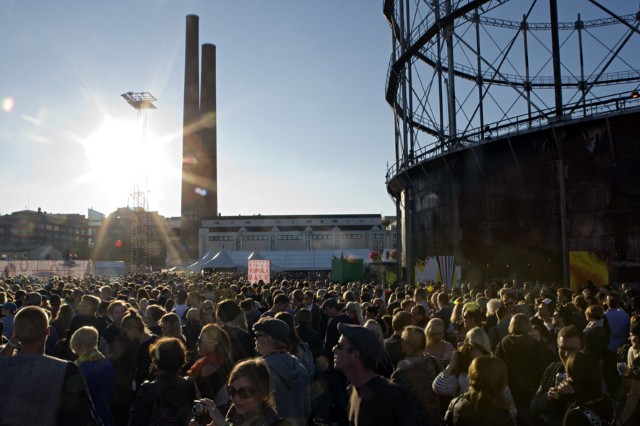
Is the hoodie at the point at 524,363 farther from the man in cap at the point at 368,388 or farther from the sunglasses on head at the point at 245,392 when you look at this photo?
the sunglasses on head at the point at 245,392

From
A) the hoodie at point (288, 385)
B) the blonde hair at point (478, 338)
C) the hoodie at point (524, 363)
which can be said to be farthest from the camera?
the hoodie at point (524, 363)

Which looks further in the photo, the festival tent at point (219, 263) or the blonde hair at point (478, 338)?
the festival tent at point (219, 263)

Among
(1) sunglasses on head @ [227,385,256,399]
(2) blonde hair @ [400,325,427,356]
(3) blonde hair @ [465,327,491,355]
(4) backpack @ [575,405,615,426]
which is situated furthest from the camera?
(3) blonde hair @ [465,327,491,355]

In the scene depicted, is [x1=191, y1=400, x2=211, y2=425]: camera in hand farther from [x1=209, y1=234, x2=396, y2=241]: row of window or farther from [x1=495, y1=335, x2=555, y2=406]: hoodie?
[x1=209, y1=234, x2=396, y2=241]: row of window

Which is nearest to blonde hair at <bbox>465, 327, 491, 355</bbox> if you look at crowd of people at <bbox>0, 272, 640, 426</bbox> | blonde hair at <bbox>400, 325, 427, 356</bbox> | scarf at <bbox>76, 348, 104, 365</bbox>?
crowd of people at <bbox>0, 272, 640, 426</bbox>

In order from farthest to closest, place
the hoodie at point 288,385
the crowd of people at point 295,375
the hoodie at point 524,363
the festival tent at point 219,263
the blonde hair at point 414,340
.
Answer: the festival tent at point 219,263, the hoodie at point 524,363, the blonde hair at point 414,340, the hoodie at point 288,385, the crowd of people at point 295,375

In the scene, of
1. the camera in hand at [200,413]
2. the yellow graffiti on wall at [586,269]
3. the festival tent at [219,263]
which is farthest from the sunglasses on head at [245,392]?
the festival tent at [219,263]

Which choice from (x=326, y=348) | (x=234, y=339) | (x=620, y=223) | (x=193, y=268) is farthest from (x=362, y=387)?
(x=193, y=268)

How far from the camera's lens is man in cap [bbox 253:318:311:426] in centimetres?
445

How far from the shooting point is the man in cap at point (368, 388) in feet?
10.5

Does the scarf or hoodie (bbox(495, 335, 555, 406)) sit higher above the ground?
the scarf

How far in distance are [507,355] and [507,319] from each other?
6.56 feet

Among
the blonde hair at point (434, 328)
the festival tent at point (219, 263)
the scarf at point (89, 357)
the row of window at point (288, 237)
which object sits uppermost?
the row of window at point (288, 237)

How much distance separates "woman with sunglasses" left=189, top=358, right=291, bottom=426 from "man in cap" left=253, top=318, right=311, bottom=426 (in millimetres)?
1313
